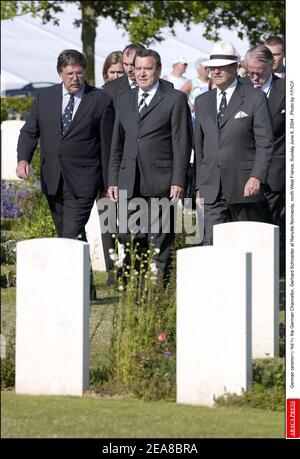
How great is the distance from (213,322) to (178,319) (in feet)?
0.84

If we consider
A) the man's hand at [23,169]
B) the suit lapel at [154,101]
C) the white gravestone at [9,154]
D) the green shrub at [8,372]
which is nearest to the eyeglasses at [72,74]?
the suit lapel at [154,101]

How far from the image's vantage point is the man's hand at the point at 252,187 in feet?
37.3

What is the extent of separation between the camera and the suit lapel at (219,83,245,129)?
37.9ft

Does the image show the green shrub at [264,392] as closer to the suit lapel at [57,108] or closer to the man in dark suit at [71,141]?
the man in dark suit at [71,141]

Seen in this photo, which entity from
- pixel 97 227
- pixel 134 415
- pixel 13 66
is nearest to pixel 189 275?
pixel 134 415

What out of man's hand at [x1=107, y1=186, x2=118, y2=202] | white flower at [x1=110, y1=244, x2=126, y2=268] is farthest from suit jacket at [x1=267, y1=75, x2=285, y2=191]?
white flower at [x1=110, y1=244, x2=126, y2=268]

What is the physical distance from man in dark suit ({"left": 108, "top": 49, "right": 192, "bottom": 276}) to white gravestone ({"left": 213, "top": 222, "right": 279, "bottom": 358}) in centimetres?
173

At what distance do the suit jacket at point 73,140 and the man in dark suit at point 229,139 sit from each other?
2.56 ft

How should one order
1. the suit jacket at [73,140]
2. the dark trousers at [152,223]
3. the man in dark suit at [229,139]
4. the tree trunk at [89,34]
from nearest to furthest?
the man in dark suit at [229,139], the suit jacket at [73,140], the dark trousers at [152,223], the tree trunk at [89,34]

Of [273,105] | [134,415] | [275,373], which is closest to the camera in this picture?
[134,415]

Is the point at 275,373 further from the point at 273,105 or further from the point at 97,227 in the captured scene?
the point at 97,227
